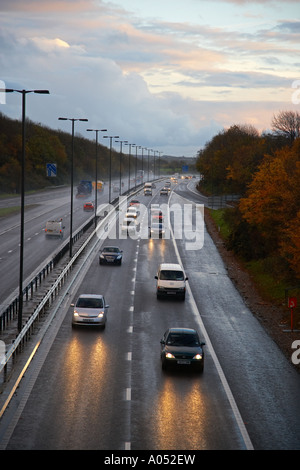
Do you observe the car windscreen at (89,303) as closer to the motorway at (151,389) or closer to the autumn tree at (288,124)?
the motorway at (151,389)

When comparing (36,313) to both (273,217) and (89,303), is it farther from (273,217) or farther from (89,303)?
(273,217)

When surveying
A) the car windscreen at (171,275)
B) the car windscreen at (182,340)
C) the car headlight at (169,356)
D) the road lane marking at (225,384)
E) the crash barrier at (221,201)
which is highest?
the crash barrier at (221,201)

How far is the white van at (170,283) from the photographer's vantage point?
130ft

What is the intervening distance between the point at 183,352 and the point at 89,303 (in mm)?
9106

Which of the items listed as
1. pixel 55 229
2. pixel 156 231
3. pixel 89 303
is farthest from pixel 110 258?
pixel 156 231

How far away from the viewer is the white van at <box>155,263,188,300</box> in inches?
1564

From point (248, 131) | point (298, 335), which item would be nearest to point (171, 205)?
point (248, 131)

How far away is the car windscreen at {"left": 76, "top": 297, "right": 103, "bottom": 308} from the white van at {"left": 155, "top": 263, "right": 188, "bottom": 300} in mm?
7490

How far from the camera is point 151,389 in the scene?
73.3 ft

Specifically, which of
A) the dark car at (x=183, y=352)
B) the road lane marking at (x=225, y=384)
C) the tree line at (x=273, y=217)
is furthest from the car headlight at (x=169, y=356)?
the tree line at (x=273, y=217)

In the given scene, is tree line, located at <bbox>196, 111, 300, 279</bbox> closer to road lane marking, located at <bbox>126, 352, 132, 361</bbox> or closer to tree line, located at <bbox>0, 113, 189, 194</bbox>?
road lane marking, located at <bbox>126, 352, 132, 361</bbox>

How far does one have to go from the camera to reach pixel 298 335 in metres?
31.7

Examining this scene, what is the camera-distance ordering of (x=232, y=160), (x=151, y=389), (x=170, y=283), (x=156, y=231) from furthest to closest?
(x=232, y=160), (x=156, y=231), (x=170, y=283), (x=151, y=389)

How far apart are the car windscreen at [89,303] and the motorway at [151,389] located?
121 cm
